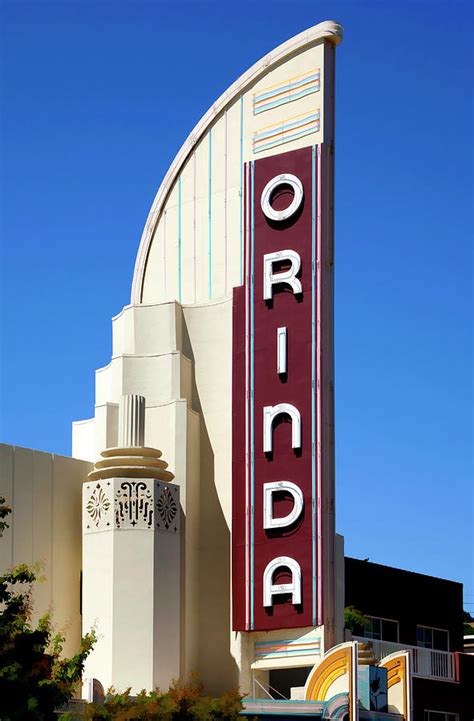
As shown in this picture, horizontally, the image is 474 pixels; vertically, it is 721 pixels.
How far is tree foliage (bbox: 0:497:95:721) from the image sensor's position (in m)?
27.1

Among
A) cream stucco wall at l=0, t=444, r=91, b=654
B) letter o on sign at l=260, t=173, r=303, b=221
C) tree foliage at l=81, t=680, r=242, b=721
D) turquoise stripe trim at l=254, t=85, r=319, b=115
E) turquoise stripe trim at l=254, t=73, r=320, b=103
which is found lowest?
tree foliage at l=81, t=680, r=242, b=721

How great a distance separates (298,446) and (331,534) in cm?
244

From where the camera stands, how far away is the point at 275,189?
42531 millimetres

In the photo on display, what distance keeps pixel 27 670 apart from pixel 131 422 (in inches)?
514

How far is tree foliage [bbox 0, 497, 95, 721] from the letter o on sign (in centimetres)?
1632

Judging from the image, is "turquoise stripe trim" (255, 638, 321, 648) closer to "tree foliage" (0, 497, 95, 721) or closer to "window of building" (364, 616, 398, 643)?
"window of building" (364, 616, 398, 643)

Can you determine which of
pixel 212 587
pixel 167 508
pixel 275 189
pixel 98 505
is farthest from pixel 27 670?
pixel 275 189

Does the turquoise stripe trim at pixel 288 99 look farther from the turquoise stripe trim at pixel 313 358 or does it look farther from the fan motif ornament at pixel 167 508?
the fan motif ornament at pixel 167 508

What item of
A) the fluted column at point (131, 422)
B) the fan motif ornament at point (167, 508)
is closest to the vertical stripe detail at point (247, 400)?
the fan motif ornament at point (167, 508)

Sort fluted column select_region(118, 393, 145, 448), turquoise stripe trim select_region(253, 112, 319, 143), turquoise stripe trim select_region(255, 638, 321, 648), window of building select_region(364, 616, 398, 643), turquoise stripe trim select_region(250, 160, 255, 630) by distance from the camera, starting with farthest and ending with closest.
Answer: window of building select_region(364, 616, 398, 643)
turquoise stripe trim select_region(253, 112, 319, 143)
turquoise stripe trim select_region(250, 160, 255, 630)
fluted column select_region(118, 393, 145, 448)
turquoise stripe trim select_region(255, 638, 321, 648)

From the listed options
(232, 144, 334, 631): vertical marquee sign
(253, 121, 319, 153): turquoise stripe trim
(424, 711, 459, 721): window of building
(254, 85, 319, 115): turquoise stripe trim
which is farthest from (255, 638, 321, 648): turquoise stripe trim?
(254, 85, 319, 115): turquoise stripe trim

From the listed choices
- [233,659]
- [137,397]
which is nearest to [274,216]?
[137,397]

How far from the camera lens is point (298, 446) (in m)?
40.2

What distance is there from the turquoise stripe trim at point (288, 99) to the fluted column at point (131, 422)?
940 centimetres
